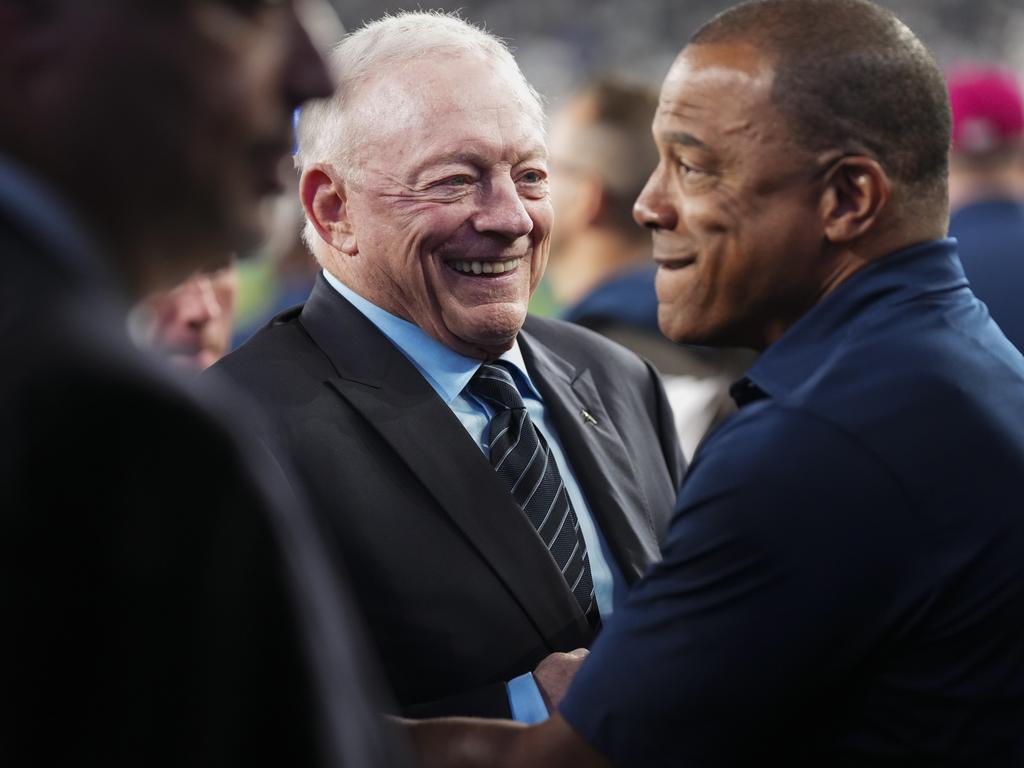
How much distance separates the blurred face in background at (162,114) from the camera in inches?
38.0

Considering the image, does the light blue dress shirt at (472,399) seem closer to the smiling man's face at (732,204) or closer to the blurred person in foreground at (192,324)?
the smiling man's face at (732,204)

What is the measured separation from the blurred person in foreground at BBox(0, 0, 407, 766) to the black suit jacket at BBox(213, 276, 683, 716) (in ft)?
3.91

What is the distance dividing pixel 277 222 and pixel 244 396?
1145mm

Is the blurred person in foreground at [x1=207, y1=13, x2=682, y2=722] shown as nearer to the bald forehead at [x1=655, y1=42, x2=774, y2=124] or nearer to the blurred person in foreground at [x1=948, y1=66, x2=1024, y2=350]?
the bald forehead at [x1=655, y1=42, x2=774, y2=124]

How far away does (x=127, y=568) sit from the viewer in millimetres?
853

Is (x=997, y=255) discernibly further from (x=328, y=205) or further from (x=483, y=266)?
(x=328, y=205)

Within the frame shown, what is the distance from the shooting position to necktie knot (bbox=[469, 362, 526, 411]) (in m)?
2.57

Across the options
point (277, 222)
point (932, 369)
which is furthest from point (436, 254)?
point (277, 222)

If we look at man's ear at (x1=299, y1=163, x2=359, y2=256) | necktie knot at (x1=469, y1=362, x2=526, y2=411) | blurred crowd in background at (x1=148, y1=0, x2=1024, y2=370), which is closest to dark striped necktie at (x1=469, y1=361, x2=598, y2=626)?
necktie knot at (x1=469, y1=362, x2=526, y2=411)

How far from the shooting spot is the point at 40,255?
3.01 feet

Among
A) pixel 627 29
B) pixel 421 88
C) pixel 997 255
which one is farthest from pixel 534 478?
pixel 627 29

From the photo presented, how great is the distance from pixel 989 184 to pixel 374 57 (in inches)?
115

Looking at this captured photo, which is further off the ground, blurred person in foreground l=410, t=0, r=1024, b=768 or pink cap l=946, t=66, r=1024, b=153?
pink cap l=946, t=66, r=1024, b=153

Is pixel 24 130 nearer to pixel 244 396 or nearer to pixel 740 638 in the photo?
pixel 740 638
